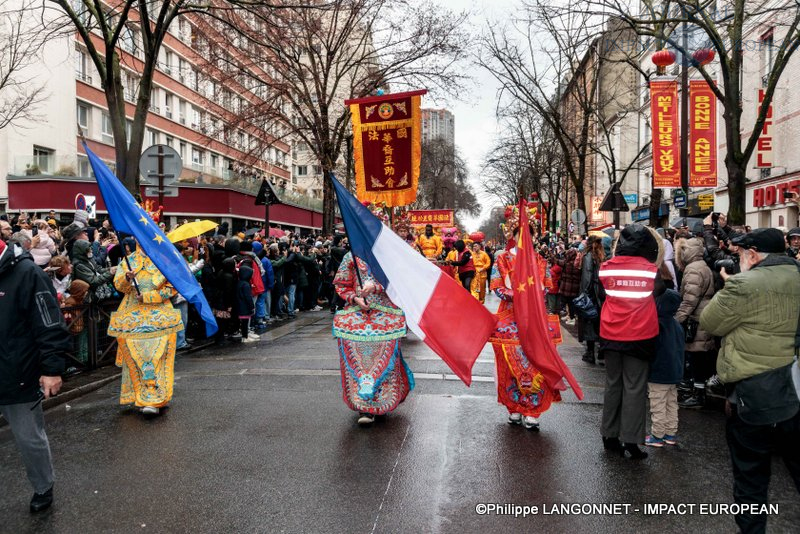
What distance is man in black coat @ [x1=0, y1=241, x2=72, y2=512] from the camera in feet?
12.9

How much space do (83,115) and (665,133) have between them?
93.8ft

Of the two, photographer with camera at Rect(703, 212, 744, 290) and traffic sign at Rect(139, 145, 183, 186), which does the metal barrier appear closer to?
traffic sign at Rect(139, 145, 183, 186)

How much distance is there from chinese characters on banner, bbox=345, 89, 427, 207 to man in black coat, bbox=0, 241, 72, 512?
3479mm

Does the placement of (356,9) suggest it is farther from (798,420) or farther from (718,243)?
(798,420)

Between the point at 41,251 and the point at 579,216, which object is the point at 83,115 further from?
the point at 41,251

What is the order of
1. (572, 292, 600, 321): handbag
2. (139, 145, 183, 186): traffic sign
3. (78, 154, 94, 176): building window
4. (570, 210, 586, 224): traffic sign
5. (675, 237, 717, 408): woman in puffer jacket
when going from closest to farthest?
(675, 237, 717, 408): woman in puffer jacket → (572, 292, 600, 321): handbag → (139, 145, 183, 186): traffic sign → (570, 210, 586, 224): traffic sign → (78, 154, 94, 176): building window

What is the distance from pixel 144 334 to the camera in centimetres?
623

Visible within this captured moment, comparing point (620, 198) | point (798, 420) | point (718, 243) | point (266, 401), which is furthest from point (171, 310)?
point (620, 198)

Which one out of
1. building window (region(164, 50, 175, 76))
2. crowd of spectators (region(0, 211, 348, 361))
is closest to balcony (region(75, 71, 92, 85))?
building window (region(164, 50, 175, 76))

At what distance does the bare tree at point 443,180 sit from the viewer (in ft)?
186

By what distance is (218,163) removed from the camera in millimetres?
46812

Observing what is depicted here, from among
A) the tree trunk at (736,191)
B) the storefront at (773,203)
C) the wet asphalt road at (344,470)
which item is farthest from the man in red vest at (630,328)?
the storefront at (773,203)

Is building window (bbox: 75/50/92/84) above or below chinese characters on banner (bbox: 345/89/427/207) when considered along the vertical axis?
above

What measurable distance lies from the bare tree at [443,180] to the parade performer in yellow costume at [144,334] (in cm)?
4524
